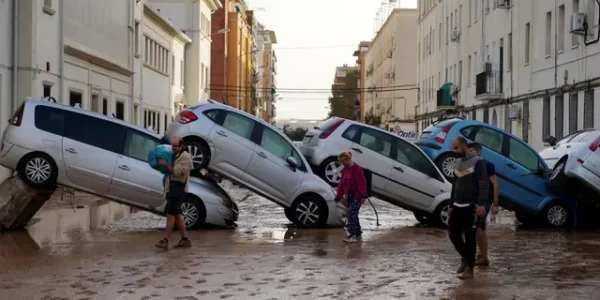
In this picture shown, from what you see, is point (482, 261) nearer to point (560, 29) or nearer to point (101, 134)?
point (101, 134)

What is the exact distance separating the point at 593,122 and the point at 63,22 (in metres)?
15.2

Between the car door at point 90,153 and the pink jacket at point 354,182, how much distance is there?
3.81m

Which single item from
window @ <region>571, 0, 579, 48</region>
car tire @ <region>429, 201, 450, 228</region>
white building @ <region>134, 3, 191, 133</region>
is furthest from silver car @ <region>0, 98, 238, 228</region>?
white building @ <region>134, 3, 191, 133</region>

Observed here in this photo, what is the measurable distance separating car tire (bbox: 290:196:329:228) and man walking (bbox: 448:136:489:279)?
5.74 metres

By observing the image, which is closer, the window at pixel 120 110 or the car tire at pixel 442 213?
the car tire at pixel 442 213

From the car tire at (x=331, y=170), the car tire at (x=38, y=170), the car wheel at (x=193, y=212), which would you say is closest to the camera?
the car tire at (x=38, y=170)

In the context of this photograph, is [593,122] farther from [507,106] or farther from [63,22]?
[63,22]

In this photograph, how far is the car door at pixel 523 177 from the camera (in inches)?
710

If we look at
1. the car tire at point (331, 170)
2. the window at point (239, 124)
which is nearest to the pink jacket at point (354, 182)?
the window at point (239, 124)

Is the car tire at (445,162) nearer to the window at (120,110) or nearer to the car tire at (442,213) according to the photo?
the car tire at (442,213)

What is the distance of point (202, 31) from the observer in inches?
2389

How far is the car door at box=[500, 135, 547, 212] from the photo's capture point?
1803 cm

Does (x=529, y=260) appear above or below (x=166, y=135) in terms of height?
below

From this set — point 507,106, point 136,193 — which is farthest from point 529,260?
point 507,106
